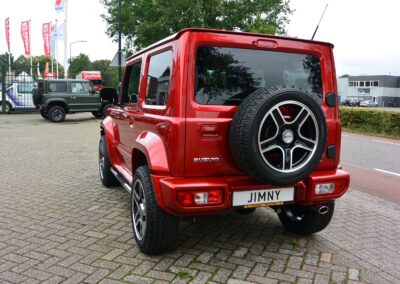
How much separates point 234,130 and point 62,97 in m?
16.1

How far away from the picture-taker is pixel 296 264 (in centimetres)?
344

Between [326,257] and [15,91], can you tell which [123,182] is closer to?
[326,257]

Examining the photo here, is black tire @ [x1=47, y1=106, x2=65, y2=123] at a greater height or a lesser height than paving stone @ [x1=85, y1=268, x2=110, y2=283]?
greater

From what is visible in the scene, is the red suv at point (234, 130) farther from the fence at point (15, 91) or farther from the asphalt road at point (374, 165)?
the fence at point (15, 91)

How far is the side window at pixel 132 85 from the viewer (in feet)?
14.4

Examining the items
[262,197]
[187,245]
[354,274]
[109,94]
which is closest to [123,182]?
[187,245]

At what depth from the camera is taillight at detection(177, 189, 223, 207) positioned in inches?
120

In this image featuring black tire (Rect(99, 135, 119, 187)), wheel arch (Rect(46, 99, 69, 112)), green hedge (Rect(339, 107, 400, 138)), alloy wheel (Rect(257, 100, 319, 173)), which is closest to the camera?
alloy wheel (Rect(257, 100, 319, 173))

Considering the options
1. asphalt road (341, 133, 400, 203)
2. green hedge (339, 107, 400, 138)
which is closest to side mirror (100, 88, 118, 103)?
asphalt road (341, 133, 400, 203)

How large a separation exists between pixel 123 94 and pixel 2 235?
2.21 meters

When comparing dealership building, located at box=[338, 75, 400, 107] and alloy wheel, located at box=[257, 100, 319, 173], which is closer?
alloy wheel, located at box=[257, 100, 319, 173]

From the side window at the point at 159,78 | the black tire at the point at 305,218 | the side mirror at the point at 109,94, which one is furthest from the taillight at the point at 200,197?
the side mirror at the point at 109,94

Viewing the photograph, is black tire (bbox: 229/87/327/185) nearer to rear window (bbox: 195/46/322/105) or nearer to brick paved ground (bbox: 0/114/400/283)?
rear window (bbox: 195/46/322/105)

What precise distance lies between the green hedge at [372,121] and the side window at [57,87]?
13059 millimetres
